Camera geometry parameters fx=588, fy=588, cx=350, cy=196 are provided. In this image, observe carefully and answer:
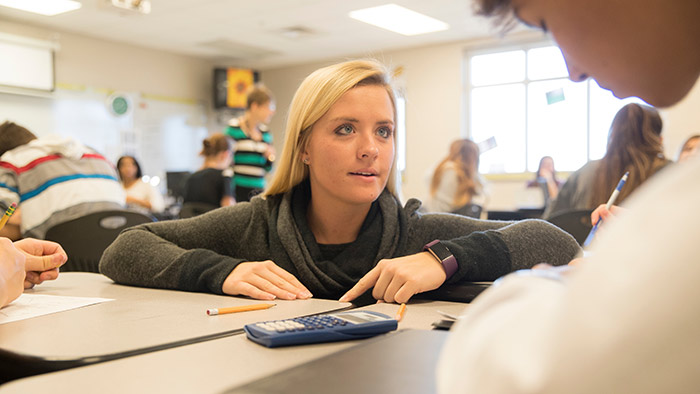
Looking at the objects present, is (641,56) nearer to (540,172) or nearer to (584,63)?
(584,63)

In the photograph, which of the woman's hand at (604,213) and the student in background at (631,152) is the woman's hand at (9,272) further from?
the student in background at (631,152)

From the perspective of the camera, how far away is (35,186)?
229cm

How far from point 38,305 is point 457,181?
4.02 metres

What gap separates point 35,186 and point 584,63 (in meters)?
2.29

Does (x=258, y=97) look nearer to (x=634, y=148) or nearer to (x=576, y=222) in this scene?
(x=634, y=148)

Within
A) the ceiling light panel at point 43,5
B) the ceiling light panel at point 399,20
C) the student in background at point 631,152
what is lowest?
the student in background at point 631,152

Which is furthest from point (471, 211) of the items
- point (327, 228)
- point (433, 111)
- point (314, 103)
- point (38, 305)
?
point (433, 111)

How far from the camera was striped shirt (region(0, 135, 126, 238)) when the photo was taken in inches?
89.3

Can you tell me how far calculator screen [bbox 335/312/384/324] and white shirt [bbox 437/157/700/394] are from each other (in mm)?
454

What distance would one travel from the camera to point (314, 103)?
4.71ft

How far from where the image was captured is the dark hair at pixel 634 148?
2576 millimetres

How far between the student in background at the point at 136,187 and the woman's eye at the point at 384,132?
4759mm

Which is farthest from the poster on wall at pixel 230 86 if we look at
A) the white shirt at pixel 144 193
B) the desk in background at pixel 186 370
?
the desk in background at pixel 186 370

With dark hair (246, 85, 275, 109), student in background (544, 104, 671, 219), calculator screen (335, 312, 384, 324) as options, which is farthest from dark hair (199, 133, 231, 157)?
calculator screen (335, 312, 384, 324)
